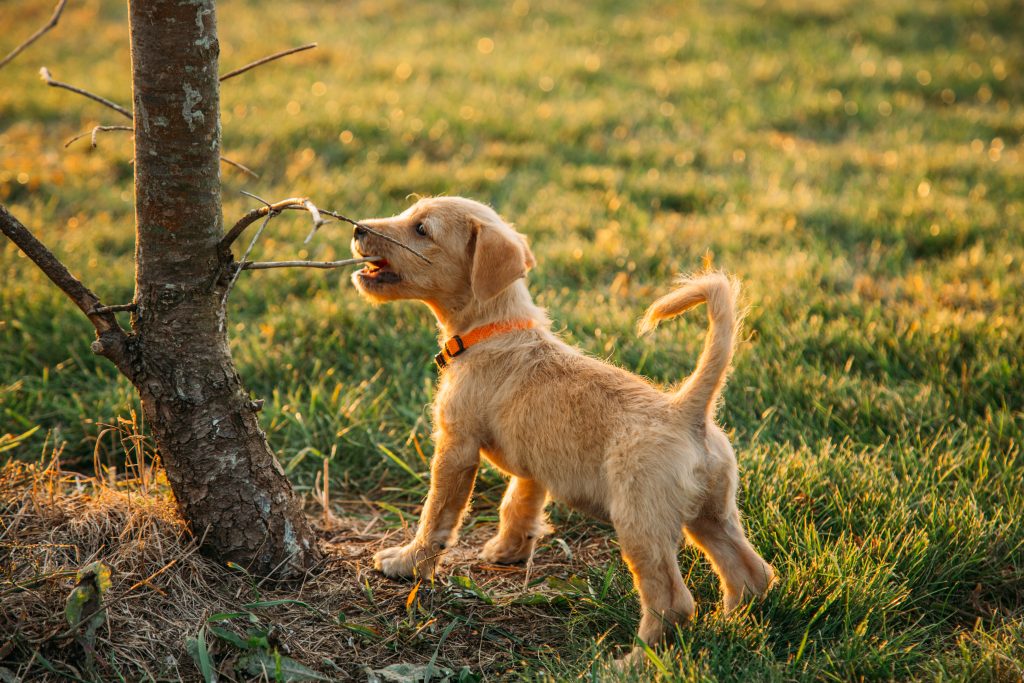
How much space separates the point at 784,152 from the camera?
8.11 m

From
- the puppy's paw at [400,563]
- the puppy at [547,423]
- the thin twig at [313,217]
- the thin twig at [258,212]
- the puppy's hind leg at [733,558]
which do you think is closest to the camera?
the thin twig at [313,217]

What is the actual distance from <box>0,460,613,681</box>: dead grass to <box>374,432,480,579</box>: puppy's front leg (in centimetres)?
9

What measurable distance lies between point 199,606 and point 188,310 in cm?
105

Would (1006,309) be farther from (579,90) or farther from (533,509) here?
(579,90)

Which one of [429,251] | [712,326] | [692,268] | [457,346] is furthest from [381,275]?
[692,268]

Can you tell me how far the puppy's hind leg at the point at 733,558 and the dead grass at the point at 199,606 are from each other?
1.89 feet

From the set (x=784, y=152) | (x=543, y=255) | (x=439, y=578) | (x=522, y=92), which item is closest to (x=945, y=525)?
(x=439, y=578)

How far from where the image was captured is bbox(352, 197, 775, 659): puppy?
2.86m

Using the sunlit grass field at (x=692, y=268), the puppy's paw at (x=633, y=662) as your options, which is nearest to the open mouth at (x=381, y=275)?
the sunlit grass field at (x=692, y=268)

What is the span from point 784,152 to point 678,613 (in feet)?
20.3

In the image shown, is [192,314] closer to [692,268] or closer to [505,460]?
[505,460]

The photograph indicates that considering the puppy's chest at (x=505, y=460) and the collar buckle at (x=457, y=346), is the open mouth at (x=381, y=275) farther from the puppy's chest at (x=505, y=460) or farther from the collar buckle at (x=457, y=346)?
the puppy's chest at (x=505, y=460)

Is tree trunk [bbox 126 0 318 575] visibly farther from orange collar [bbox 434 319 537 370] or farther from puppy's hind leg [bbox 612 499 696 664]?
puppy's hind leg [bbox 612 499 696 664]

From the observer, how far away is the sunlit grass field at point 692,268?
10.7 ft
